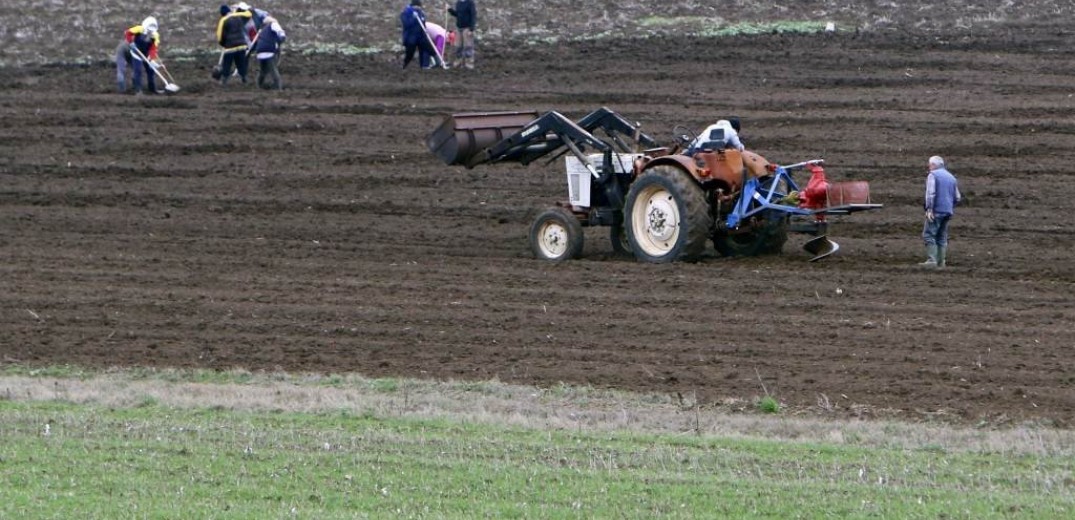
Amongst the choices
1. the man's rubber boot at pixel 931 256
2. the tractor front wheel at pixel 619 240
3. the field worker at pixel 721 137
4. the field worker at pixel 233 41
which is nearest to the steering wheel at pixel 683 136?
the field worker at pixel 721 137

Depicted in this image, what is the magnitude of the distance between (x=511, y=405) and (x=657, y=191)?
5.46 metres

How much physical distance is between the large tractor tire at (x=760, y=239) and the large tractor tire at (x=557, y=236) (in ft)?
4.89

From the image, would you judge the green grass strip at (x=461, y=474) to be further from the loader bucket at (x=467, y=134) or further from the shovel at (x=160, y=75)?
the shovel at (x=160, y=75)

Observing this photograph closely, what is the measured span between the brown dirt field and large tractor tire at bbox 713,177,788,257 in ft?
0.64

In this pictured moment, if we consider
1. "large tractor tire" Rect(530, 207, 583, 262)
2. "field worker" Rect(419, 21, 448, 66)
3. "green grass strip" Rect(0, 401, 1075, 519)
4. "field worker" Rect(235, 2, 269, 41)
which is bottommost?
"large tractor tire" Rect(530, 207, 583, 262)

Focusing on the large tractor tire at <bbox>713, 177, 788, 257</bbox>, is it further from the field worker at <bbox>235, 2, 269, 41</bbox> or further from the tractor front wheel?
the field worker at <bbox>235, 2, 269, 41</bbox>

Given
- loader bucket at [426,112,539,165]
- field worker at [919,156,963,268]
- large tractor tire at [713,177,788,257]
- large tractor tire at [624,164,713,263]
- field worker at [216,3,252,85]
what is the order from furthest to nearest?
field worker at [216,3,252,85]
loader bucket at [426,112,539,165]
large tractor tire at [713,177,788,257]
field worker at [919,156,963,268]
large tractor tire at [624,164,713,263]

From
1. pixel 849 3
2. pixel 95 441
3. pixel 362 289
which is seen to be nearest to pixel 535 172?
pixel 362 289

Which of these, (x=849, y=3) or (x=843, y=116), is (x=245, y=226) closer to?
(x=843, y=116)

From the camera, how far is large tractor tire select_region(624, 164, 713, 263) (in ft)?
53.5

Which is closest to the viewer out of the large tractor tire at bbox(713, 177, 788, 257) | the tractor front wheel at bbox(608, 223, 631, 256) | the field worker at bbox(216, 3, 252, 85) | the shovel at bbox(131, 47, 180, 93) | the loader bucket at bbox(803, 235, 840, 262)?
the large tractor tire at bbox(713, 177, 788, 257)

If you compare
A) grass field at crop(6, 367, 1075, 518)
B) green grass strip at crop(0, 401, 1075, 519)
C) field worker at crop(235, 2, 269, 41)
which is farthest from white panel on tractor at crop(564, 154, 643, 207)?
field worker at crop(235, 2, 269, 41)

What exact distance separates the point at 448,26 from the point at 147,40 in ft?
21.7

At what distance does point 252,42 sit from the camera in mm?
28656
